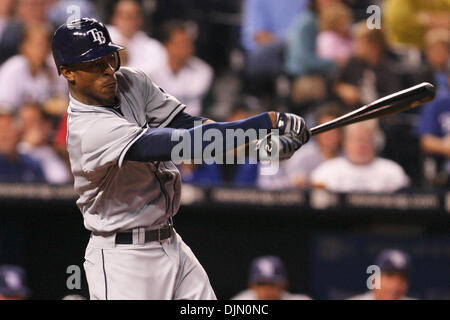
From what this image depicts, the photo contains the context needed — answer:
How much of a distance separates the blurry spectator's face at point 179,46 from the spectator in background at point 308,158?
1.29 meters

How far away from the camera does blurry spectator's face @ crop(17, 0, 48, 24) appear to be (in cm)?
719

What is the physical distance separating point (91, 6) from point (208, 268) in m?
2.52

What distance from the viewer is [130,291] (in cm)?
339

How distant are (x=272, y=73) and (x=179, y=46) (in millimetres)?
821

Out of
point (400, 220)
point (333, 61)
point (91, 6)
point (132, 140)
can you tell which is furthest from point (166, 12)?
point (132, 140)

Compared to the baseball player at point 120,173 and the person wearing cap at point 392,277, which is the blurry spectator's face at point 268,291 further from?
the baseball player at point 120,173

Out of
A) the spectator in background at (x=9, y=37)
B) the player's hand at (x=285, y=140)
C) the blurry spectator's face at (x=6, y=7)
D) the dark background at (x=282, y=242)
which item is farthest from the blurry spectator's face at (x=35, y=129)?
the player's hand at (x=285, y=140)

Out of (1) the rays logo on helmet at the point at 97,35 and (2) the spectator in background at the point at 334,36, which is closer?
(1) the rays logo on helmet at the point at 97,35

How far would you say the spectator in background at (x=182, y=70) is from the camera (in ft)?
22.8

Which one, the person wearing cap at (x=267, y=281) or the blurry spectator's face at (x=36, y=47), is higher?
the blurry spectator's face at (x=36, y=47)

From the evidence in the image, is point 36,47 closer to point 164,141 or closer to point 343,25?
point 343,25

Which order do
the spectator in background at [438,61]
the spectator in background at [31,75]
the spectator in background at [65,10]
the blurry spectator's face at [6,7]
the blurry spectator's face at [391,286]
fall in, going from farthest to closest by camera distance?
the blurry spectator's face at [6,7], the spectator in background at [65,10], the spectator in background at [31,75], the spectator in background at [438,61], the blurry spectator's face at [391,286]

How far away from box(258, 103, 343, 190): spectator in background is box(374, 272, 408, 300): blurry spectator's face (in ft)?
3.08

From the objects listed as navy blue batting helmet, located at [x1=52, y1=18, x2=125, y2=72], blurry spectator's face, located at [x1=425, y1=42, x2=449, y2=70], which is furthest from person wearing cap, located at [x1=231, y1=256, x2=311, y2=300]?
navy blue batting helmet, located at [x1=52, y1=18, x2=125, y2=72]
